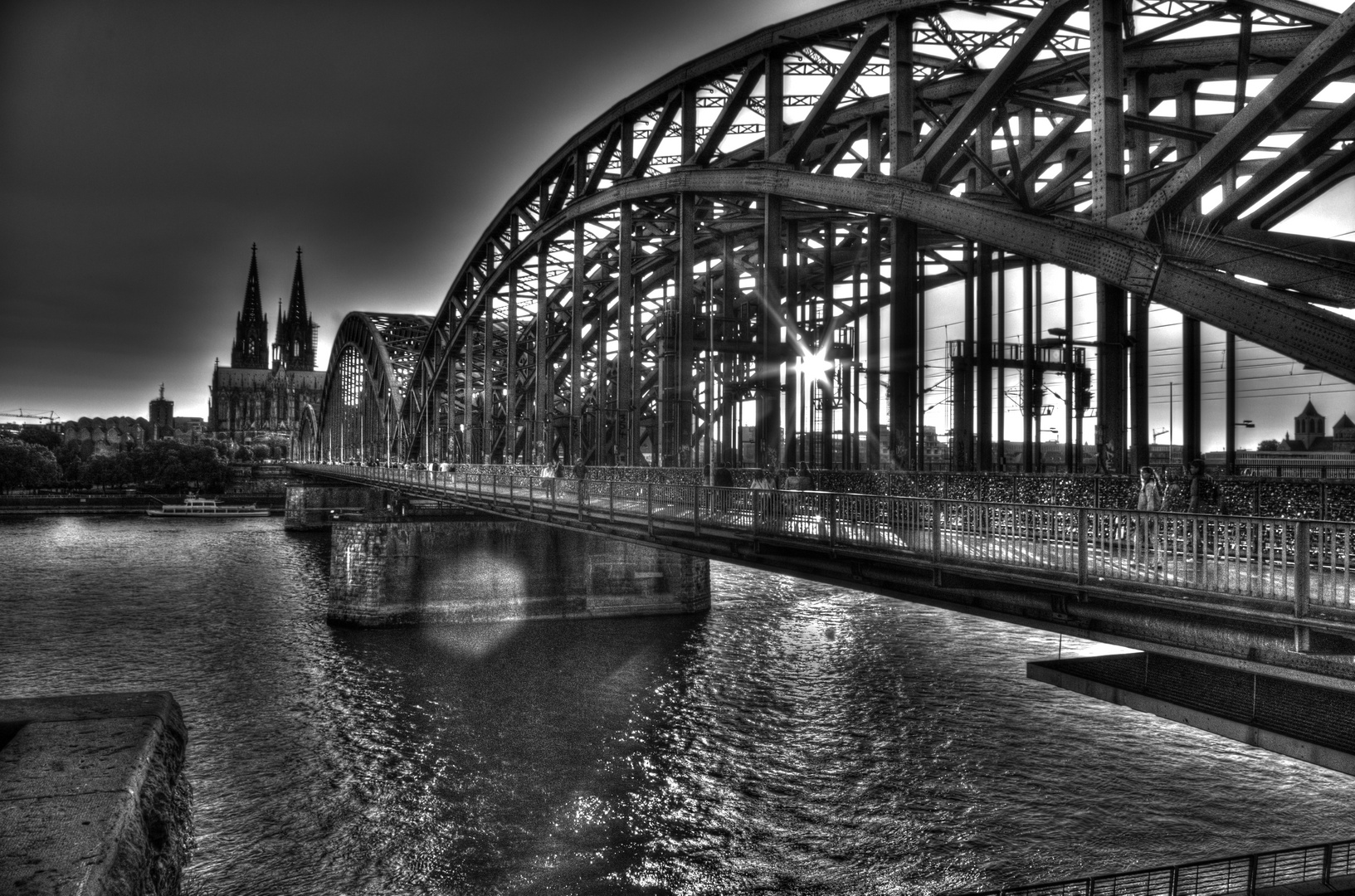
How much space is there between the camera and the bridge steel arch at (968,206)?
13664 millimetres

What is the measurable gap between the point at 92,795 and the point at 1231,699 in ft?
35.6

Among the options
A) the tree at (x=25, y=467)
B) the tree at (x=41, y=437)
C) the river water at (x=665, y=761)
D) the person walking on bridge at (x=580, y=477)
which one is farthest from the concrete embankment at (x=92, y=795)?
the tree at (x=41, y=437)

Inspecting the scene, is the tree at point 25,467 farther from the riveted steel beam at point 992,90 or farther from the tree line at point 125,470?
the riveted steel beam at point 992,90

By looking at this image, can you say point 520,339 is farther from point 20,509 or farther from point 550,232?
point 20,509

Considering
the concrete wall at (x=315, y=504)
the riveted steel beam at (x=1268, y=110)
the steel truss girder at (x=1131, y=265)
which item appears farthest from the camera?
the concrete wall at (x=315, y=504)

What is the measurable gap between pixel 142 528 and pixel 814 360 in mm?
76945

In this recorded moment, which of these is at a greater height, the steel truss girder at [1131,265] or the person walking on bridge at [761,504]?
the steel truss girder at [1131,265]

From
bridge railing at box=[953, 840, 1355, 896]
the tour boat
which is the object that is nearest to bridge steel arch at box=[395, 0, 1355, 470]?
bridge railing at box=[953, 840, 1355, 896]

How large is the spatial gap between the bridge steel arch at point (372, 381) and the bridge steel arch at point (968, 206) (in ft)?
117

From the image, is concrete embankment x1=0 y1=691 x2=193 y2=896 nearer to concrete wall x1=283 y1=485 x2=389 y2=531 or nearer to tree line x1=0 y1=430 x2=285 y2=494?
concrete wall x1=283 y1=485 x2=389 y2=531

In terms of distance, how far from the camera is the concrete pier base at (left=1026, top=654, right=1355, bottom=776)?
28.2 feet

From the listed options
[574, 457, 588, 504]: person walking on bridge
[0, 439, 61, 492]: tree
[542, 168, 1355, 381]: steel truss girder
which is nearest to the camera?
[542, 168, 1355, 381]: steel truss girder

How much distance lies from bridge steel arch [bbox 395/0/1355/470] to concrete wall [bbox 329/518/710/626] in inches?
189

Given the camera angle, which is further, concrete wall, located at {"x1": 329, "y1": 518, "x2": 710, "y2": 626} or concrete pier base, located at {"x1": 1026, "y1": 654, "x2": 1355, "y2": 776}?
Result: concrete wall, located at {"x1": 329, "y1": 518, "x2": 710, "y2": 626}
